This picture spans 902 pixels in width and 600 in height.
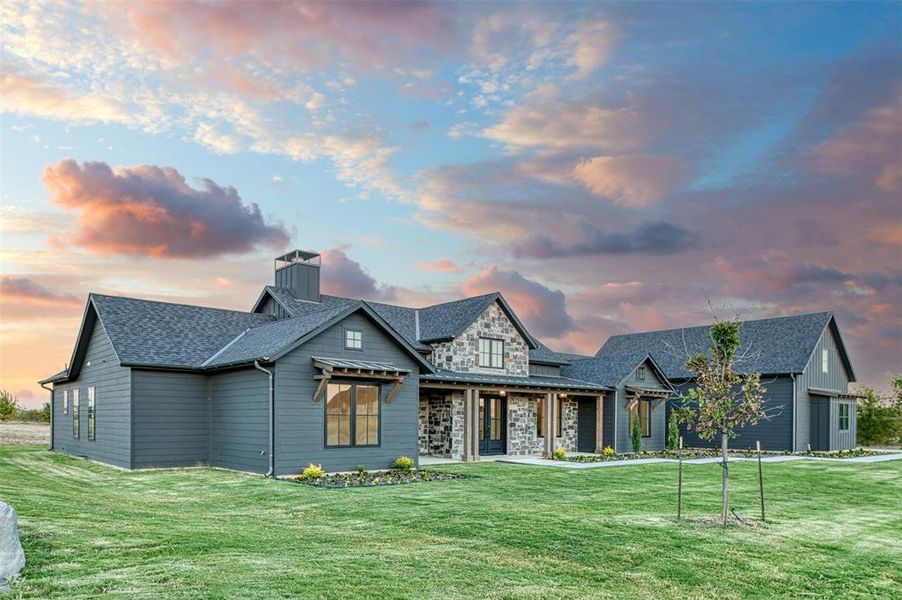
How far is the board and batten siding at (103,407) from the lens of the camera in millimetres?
20391

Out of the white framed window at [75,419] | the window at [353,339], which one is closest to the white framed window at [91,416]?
the white framed window at [75,419]

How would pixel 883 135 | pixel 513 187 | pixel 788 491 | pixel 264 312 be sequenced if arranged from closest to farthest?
pixel 788 491 < pixel 883 135 < pixel 513 187 < pixel 264 312

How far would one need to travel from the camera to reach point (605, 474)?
19812 mm

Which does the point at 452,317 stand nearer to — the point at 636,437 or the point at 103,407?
the point at 636,437

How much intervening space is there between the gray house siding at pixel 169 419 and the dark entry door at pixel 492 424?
988cm

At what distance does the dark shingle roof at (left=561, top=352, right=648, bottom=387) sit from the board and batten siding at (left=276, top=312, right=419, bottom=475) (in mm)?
11285

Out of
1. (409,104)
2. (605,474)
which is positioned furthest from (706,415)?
(409,104)

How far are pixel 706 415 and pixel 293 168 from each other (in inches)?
556

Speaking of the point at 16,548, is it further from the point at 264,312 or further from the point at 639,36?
the point at 264,312

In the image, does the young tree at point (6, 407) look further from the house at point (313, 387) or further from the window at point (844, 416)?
the window at point (844, 416)

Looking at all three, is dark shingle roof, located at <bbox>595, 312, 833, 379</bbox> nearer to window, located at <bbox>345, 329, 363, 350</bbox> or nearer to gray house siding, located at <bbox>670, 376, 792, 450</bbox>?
gray house siding, located at <bbox>670, 376, 792, 450</bbox>

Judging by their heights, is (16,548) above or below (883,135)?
below

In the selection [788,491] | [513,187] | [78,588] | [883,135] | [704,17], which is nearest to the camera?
[78,588]

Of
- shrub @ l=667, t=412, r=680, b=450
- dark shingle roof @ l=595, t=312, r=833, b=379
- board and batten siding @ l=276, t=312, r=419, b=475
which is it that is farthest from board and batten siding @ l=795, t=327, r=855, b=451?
board and batten siding @ l=276, t=312, r=419, b=475
